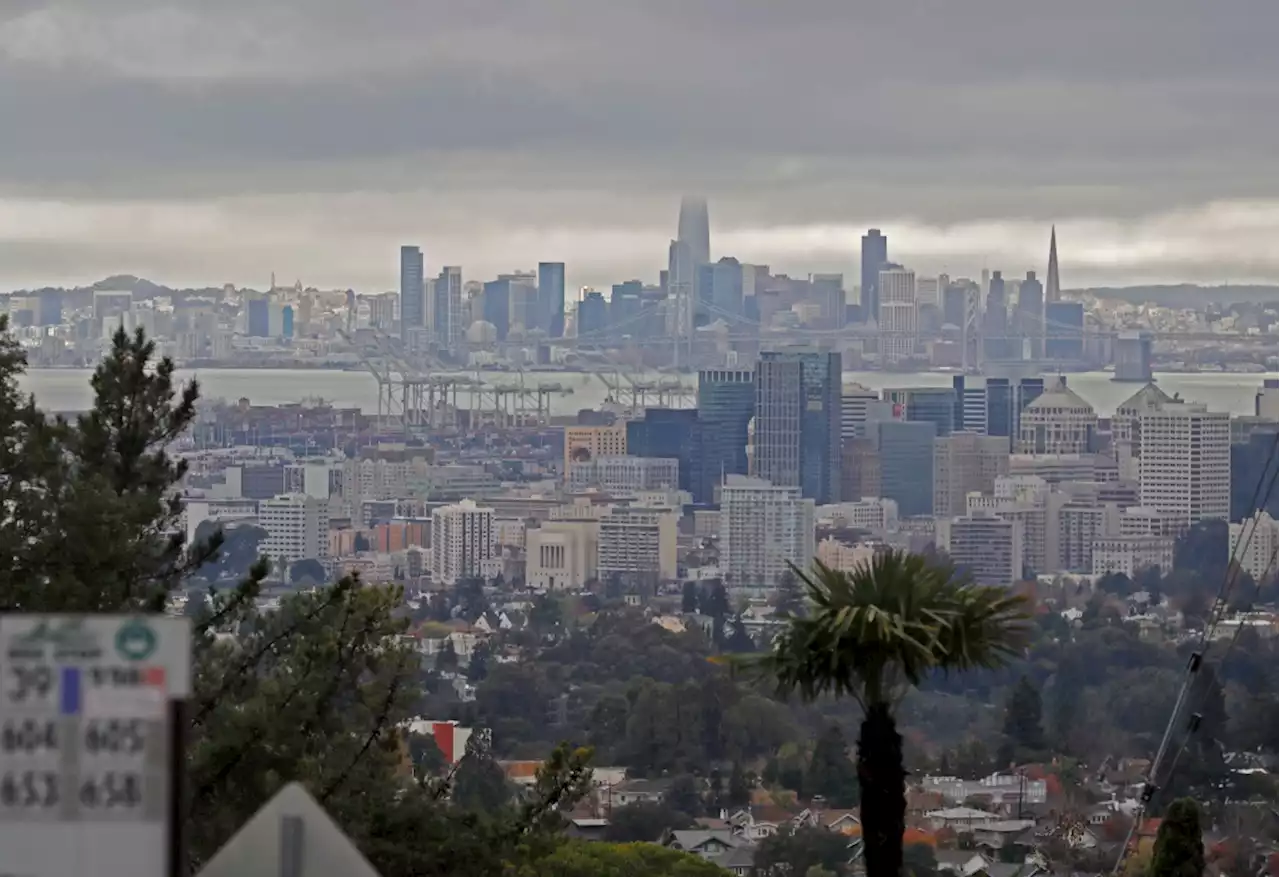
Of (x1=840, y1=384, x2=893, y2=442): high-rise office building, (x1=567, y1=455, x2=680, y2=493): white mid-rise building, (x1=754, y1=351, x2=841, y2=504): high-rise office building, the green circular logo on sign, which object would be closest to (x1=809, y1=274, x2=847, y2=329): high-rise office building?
(x1=754, y1=351, x2=841, y2=504): high-rise office building

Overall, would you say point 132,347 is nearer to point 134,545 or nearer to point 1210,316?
point 134,545

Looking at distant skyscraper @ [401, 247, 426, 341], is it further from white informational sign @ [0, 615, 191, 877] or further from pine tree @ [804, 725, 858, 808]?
white informational sign @ [0, 615, 191, 877]

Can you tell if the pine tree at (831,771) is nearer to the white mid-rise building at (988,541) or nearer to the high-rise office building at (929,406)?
the white mid-rise building at (988,541)

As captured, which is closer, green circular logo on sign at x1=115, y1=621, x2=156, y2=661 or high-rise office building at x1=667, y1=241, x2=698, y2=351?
green circular logo on sign at x1=115, y1=621, x2=156, y2=661

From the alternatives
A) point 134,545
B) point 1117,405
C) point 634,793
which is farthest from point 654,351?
point 134,545

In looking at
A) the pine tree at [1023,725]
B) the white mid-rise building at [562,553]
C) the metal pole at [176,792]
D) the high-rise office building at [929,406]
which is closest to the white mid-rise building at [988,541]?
the high-rise office building at [929,406]
